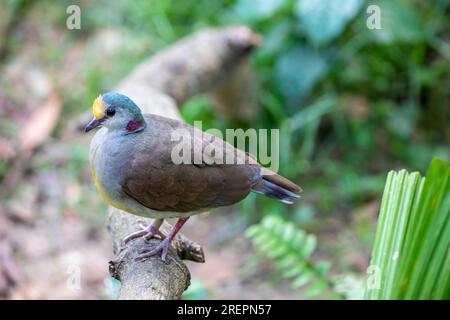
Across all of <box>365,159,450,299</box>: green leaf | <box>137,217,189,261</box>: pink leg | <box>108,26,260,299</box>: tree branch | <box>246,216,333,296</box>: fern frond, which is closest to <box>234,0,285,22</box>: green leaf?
<box>108,26,260,299</box>: tree branch

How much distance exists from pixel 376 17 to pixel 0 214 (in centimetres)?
276

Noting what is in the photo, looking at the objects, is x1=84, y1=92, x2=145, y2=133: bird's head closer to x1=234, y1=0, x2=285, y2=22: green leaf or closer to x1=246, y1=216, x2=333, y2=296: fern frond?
x1=246, y1=216, x2=333, y2=296: fern frond

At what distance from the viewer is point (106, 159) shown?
219 centimetres

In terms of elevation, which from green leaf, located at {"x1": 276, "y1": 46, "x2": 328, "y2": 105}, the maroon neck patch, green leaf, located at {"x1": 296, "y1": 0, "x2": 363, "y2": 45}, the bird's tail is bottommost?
the bird's tail

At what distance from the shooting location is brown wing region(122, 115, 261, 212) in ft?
→ 7.18

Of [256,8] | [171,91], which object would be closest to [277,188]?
[171,91]

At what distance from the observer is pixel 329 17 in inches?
170

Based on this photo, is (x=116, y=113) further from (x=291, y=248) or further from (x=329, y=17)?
(x=329, y=17)

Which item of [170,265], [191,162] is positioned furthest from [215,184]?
[170,265]

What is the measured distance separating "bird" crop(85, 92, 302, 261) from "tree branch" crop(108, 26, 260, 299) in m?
0.08

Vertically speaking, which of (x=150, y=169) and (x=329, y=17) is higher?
(x=329, y=17)

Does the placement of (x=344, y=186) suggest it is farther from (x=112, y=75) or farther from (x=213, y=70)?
(x=112, y=75)

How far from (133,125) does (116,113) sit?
0.23 feet
